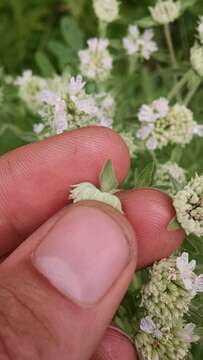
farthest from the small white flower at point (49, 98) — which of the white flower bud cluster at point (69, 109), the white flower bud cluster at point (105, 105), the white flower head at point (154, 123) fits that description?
the white flower head at point (154, 123)

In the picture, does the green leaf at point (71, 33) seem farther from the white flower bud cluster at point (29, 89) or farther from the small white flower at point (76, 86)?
the small white flower at point (76, 86)

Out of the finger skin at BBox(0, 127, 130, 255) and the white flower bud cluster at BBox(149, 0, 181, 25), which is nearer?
the finger skin at BBox(0, 127, 130, 255)

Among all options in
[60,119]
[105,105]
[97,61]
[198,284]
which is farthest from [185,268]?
[97,61]

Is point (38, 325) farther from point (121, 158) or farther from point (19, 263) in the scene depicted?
point (121, 158)

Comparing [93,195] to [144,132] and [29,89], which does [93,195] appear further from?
[29,89]

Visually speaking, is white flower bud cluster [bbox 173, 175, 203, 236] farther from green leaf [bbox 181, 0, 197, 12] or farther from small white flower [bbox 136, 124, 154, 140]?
green leaf [bbox 181, 0, 197, 12]

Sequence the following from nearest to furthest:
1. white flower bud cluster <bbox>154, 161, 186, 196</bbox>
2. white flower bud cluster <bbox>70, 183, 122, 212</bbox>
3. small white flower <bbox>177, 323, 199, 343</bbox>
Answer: white flower bud cluster <bbox>70, 183, 122, 212</bbox> → small white flower <bbox>177, 323, 199, 343</bbox> → white flower bud cluster <bbox>154, 161, 186, 196</bbox>

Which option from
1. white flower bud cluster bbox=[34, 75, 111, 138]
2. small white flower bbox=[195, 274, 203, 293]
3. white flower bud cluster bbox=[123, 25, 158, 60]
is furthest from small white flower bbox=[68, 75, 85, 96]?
small white flower bbox=[195, 274, 203, 293]
